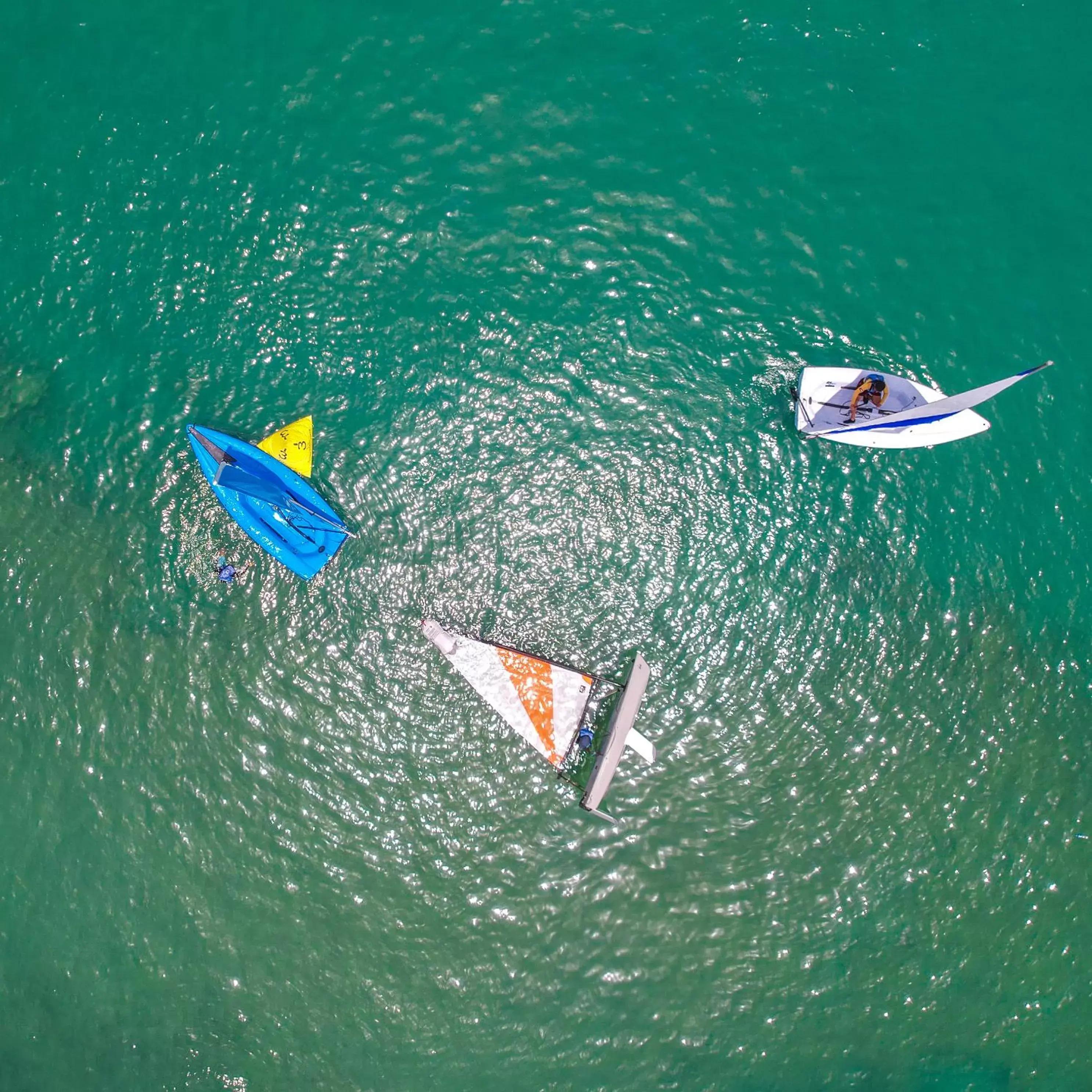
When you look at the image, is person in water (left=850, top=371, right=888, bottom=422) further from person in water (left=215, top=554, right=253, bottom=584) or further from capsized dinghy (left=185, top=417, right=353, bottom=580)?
person in water (left=215, top=554, right=253, bottom=584)

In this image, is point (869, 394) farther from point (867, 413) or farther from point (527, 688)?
point (527, 688)

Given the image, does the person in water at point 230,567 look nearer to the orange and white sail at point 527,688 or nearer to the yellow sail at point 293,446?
the yellow sail at point 293,446

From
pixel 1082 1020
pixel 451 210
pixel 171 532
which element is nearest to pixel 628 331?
pixel 451 210

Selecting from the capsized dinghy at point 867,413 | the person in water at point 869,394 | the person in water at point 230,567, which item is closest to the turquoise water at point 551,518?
the person in water at point 230,567

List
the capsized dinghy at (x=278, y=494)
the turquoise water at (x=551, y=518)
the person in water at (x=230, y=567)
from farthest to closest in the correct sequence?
the person in water at (x=230, y=567), the capsized dinghy at (x=278, y=494), the turquoise water at (x=551, y=518)

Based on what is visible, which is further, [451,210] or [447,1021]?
[451,210]

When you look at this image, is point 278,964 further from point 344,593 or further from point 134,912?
point 344,593
